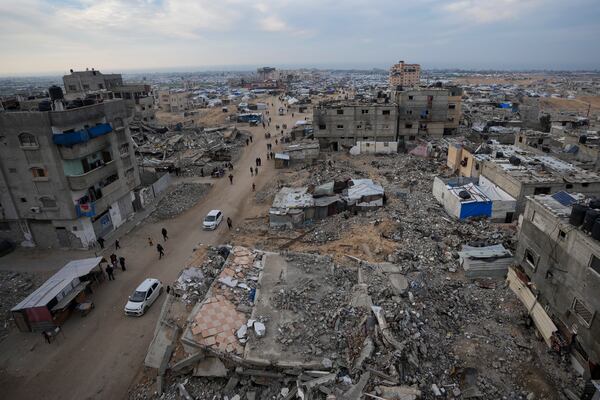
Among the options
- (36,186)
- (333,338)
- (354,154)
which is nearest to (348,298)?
(333,338)

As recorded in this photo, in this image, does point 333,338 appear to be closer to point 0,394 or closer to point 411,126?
point 0,394

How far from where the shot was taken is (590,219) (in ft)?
42.9

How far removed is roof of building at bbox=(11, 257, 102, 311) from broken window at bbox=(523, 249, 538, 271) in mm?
23206

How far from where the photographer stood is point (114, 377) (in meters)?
14.5

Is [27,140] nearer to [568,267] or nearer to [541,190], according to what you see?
[568,267]

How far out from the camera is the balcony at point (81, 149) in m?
22.8

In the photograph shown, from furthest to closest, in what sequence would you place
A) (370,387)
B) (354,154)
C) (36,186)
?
(354,154) → (36,186) → (370,387)

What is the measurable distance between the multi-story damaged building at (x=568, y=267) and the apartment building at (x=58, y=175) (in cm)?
2705

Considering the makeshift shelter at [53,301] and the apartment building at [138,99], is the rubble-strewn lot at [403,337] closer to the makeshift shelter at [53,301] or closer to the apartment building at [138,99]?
the makeshift shelter at [53,301]

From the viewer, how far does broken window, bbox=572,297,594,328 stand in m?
12.9

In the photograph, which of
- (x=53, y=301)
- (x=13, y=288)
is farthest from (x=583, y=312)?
(x=13, y=288)

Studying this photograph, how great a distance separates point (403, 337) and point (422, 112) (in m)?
43.5

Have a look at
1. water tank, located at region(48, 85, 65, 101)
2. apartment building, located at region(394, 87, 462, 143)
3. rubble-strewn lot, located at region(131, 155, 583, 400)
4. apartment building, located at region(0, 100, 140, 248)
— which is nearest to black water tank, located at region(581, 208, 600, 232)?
rubble-strewn lot, located at region(131, 155, 583, 400)

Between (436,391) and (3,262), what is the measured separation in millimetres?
27368
